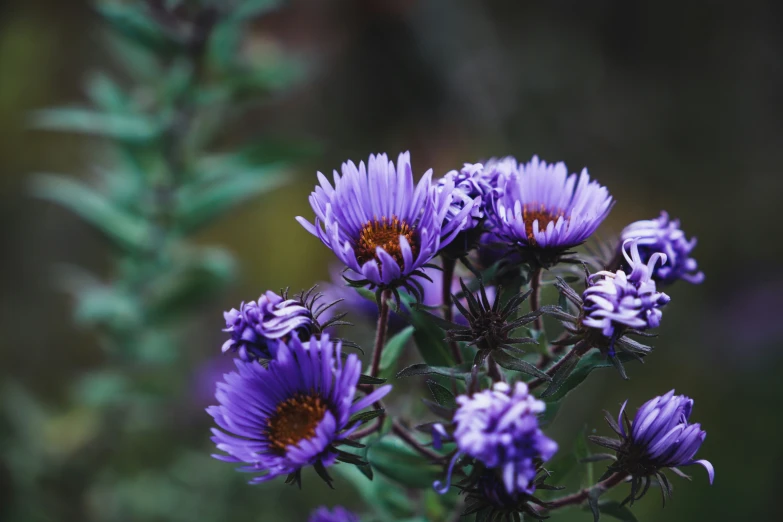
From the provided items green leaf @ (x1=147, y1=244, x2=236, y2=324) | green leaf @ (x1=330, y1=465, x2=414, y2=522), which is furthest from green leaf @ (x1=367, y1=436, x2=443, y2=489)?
green leaf @ (x1=147, y1=244, x2=236, y2=324)

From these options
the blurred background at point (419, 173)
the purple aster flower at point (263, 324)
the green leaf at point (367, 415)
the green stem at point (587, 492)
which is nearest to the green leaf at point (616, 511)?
the green stem at point (587, 492)

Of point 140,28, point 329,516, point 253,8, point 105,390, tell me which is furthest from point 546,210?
point 105,390

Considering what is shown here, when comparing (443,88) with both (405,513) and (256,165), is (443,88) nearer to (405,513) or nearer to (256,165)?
(256,165)

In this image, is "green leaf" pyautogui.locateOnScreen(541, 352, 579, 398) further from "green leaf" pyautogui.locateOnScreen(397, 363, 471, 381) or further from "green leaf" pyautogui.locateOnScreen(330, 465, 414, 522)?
"green leaf" pyautogui.locateOnScreen(330, 465, 414, 522)

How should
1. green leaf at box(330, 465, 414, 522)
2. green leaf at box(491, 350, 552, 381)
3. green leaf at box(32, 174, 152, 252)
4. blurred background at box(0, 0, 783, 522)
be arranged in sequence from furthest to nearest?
blurred background at box(0, 0, 783, 522) → green leaf at box(32, 174, 152, 252) → green leaf at box(330, 465, 414, 522) → green leaf at box(491, 350, 552, 381)

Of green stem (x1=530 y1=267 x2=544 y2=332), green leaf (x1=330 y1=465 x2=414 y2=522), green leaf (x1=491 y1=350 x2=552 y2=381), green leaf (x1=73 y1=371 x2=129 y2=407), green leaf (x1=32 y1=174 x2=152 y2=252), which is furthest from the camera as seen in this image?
green leaf (x1=73 y1=371 x2=129 y2=407)
